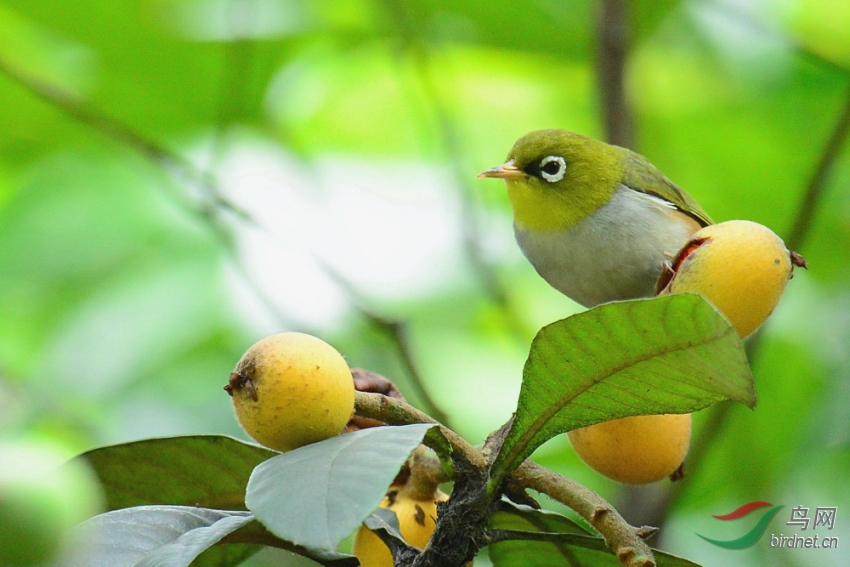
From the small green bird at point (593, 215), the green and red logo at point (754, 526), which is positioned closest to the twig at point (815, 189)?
the small green bird at point (593, 215)

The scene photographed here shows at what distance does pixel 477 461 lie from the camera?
4.99 feet

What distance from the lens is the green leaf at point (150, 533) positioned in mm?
1430

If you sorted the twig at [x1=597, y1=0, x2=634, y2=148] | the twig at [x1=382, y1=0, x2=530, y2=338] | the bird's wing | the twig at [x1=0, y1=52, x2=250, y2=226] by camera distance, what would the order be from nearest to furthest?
the bird's wing, the twig at [x1=0, y1=52, x2=250, y2=226], the twig at [x1=597, y1=0, x2=634, y2=148], the twig at [x1=382, y1=0, x2=530, y2=338]

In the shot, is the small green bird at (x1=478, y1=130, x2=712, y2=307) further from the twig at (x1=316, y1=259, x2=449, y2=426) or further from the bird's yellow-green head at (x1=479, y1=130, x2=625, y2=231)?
the twig at (x1=316, y1=259, x2=449, y2=426)

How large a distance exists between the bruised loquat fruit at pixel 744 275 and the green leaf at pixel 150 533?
0.81 metres

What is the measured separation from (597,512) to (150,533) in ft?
2.40

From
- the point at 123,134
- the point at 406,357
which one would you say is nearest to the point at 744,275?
the point at 406,357

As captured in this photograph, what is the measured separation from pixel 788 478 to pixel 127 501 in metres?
2.35

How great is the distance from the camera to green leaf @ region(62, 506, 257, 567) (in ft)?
4.69

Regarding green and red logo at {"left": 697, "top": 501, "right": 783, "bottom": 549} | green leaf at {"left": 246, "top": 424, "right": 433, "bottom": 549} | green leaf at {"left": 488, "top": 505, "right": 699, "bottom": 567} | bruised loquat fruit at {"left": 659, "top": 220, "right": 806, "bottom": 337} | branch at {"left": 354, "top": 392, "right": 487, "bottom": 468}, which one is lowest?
green and red logo at {"left": 697, "top": 501, "right": 783, "bottom": 549}

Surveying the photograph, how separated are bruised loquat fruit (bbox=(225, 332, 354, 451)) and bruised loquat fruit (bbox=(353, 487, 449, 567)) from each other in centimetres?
36

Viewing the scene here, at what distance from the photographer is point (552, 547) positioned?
1843mm

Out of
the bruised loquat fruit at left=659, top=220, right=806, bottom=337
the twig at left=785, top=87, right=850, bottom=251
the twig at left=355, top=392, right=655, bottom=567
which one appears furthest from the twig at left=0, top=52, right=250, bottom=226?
the bruised loquat fruit at left=659, top=220, right=806, bottom=337

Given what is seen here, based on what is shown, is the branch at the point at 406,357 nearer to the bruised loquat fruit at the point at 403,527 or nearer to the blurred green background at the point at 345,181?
the blurred green background at the point at 345,181
